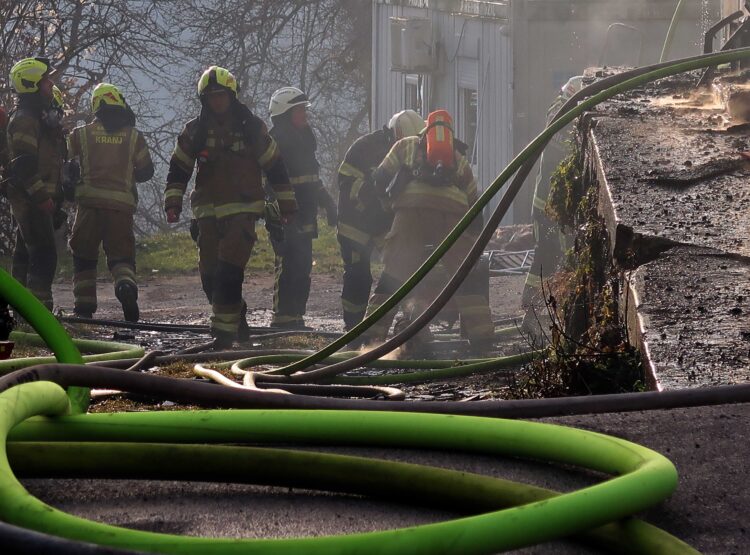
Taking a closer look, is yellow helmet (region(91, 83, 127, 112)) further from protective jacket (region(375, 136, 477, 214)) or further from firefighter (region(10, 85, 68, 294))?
protective jacket (region(375, 136, 477, 214))

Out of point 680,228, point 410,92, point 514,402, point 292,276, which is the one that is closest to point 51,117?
point 292,276

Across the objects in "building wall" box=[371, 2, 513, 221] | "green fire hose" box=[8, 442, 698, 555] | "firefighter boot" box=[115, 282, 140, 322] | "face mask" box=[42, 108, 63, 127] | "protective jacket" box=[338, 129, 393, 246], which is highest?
"building wall" box=[371, 2, 513, 221]

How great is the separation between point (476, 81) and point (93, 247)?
31.1ft

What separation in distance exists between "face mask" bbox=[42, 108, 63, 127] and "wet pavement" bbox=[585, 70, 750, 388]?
6159 millimetres

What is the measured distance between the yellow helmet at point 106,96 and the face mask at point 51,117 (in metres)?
0.63

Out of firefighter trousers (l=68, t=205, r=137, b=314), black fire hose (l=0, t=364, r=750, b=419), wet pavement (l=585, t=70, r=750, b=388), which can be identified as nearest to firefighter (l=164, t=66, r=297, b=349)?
firefighter trousers (l=68, t=205, r=137, b=314)

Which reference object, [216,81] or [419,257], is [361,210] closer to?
[419,257]

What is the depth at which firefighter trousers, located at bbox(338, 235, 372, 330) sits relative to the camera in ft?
32.4

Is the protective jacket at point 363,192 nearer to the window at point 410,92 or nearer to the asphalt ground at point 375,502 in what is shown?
the asphalt ground at point 375,502

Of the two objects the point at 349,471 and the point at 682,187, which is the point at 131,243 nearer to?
the point at 682,187

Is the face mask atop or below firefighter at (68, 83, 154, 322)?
atop

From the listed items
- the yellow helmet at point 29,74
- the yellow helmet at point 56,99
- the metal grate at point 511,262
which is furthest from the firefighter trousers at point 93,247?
the metal grate at point 511,262

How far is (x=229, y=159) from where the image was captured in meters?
9.05

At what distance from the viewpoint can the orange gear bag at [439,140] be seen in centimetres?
876
